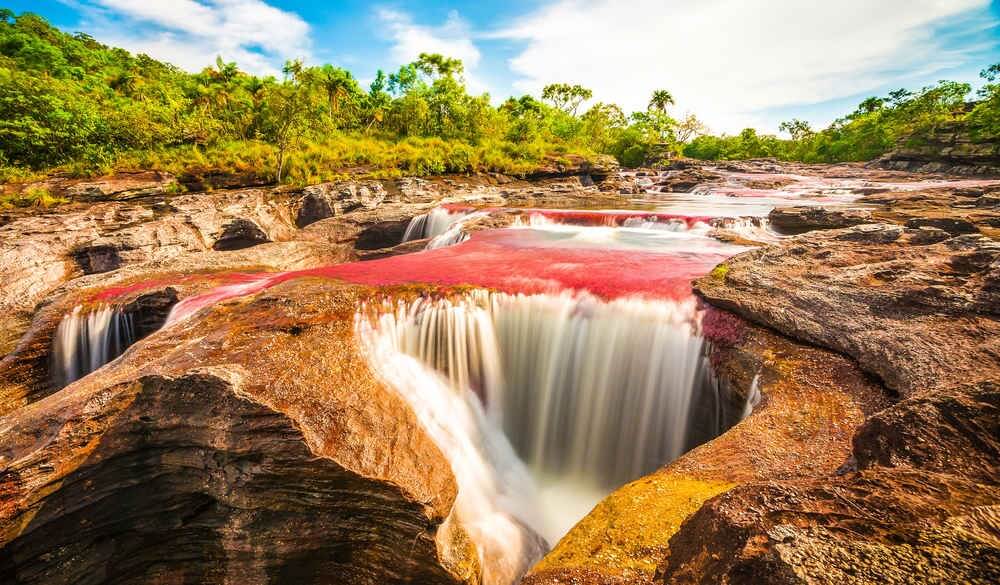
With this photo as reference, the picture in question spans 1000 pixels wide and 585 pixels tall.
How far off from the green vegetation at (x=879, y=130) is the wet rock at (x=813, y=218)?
3696 centimetres

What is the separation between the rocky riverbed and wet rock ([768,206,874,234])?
2746mm

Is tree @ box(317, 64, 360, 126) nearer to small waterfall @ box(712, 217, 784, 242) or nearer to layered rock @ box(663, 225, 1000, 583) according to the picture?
small waterfall @ box(712, 217, 784, 242)

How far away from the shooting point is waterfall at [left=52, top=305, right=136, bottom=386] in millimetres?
7934

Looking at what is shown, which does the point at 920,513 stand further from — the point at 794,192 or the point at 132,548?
the point at 794,192

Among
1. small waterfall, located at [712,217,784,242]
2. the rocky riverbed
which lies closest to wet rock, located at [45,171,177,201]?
the rocky riverbed

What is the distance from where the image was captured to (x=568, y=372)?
6320mm

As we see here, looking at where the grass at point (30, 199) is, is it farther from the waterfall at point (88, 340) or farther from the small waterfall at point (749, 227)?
the small waterfall at point (749, 227)

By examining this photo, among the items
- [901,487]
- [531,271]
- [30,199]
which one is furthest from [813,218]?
[30,199]

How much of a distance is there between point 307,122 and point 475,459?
23.6 meters

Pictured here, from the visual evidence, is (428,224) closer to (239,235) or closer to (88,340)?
(239,235)

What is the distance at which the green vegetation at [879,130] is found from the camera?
35562mm

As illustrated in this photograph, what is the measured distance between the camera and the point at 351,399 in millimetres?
4449

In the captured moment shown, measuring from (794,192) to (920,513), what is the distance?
105ft

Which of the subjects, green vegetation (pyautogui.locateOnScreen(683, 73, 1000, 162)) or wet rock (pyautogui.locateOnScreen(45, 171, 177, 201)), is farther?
green vegetation (pyautogui.locateOnScreen(683, 73, 1000, 162))
